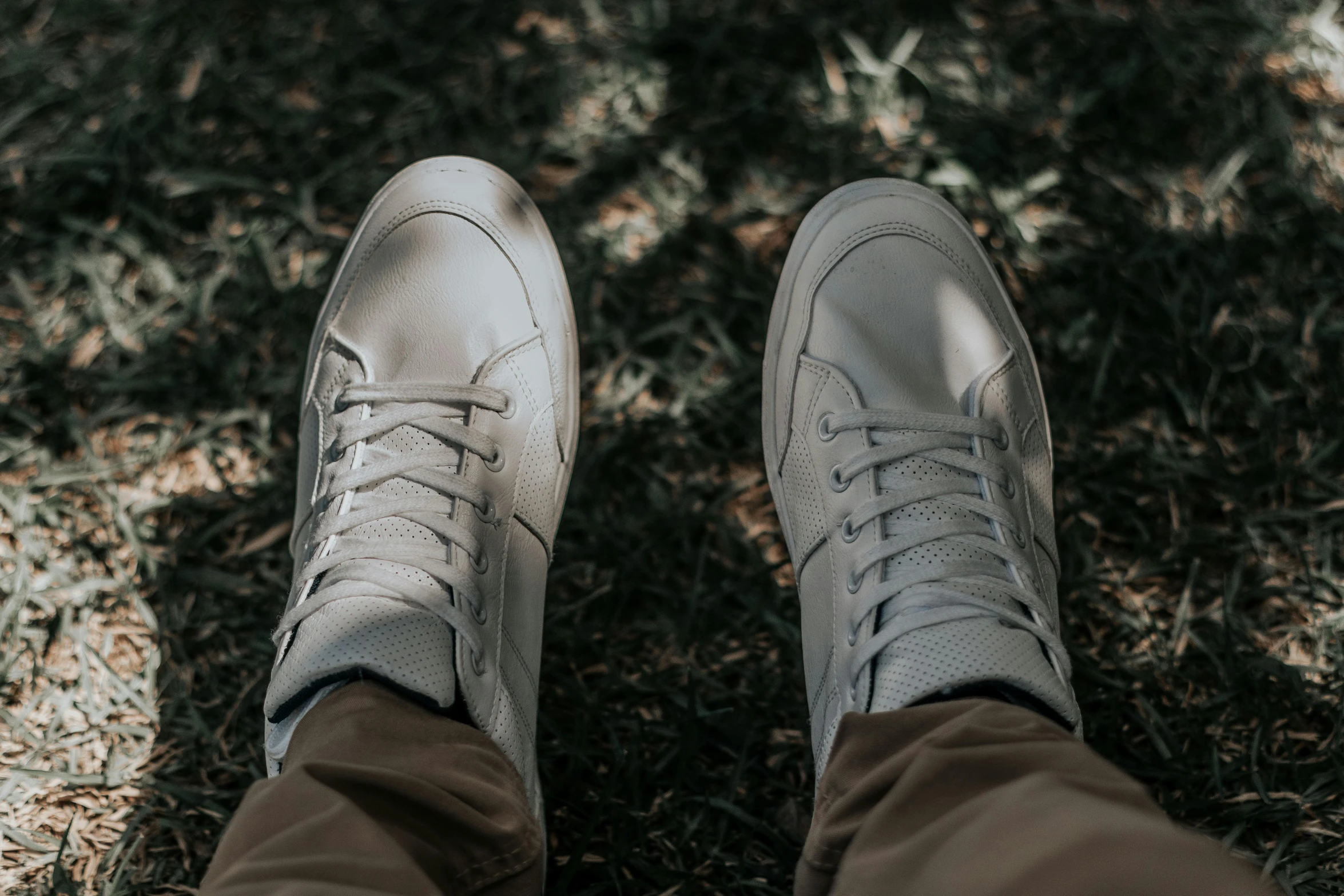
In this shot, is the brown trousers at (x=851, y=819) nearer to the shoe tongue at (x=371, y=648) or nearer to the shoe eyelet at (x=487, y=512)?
the shoe tongue at (x=371, y=648)

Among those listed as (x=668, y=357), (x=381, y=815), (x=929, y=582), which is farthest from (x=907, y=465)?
(x=381, y=815)

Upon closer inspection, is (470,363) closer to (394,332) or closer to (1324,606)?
(394,332)

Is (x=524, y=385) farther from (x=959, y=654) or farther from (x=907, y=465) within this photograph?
(x=959, y=654)

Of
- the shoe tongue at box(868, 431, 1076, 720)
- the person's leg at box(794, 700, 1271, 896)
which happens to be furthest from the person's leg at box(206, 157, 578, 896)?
the shoe tongue at box(868, 431, 1076, 720)

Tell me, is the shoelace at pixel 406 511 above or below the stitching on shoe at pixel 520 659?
above

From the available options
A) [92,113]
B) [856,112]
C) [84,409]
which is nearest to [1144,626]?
[856,112]

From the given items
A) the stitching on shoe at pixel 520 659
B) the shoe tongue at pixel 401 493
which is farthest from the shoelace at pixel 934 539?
the shoe tongue at pixel 401 493

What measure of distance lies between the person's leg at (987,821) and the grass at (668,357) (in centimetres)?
40

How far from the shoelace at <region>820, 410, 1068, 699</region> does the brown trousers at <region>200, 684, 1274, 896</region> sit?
179mm

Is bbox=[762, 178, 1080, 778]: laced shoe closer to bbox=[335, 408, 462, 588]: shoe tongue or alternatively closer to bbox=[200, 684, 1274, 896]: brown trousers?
bbox=[200, 684, 1274, 896]: brown trousers

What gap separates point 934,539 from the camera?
135cm

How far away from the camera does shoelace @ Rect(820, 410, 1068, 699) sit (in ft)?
4.11

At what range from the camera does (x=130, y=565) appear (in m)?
1.63

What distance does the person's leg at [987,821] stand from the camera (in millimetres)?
759
